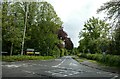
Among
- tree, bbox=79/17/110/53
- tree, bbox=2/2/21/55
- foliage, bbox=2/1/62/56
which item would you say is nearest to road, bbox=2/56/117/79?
tree, bbox=2/2/21/55

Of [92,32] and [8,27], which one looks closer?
[8,27]

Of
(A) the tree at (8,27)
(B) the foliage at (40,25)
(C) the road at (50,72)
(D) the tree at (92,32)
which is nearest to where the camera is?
(C) the road at (50,72)

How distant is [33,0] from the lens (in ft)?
188

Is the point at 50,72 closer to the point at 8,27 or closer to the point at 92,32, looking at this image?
the point at 8,27

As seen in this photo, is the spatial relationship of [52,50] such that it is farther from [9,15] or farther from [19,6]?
[9,15]

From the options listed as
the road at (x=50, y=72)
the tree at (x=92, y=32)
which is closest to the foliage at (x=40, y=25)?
the tree at (x=92, y=32)

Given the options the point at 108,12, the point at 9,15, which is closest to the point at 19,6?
the point at 9,15

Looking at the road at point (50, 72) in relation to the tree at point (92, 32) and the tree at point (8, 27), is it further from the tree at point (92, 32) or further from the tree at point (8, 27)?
the tree at point (92, 32)

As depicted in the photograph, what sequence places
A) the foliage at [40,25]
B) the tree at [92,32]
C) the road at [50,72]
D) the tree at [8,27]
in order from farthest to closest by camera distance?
the tree at [92,32]
the foliage at [40,25]
the tree at [8,27]
the road at [50,72]

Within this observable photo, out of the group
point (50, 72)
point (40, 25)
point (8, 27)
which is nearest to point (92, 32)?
point (40, 25)

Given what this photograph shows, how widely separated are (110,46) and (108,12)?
8139 millimetres

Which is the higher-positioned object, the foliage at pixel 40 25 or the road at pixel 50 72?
the foliage at pixel 40 25

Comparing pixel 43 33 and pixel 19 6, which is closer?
pixel 19 6

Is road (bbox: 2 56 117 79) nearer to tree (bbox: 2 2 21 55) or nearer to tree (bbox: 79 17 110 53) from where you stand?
tree (bbox: 2 2 21 55)
